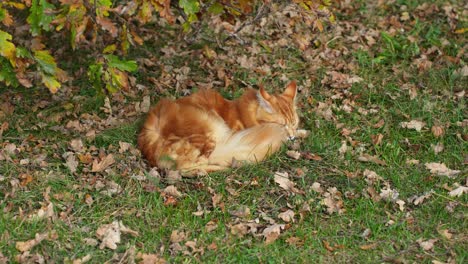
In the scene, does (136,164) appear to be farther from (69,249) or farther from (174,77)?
(174,77)

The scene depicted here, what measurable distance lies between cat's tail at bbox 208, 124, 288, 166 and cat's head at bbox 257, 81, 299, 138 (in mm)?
172

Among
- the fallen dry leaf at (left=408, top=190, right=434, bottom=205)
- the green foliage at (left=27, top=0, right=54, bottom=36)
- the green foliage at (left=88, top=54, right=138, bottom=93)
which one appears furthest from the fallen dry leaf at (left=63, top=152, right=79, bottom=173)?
the fallen dry leaf at (left=408, top=190, right=434, bottom=205)

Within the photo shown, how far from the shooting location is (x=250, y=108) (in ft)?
17.6

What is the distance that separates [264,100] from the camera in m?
5.21

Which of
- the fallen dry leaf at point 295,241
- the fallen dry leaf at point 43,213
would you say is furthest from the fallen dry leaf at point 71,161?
the fallen dry leaf at point 295,241

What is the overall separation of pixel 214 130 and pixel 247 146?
315mm

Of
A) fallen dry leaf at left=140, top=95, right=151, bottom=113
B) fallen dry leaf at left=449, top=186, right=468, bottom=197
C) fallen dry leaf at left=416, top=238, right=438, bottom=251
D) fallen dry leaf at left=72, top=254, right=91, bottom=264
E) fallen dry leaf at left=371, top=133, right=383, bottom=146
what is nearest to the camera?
fallen dry leaf at left=72, top=254, right=91, bottom=264

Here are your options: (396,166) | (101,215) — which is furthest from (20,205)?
(396,166)

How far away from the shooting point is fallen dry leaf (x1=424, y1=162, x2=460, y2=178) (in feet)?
16.1

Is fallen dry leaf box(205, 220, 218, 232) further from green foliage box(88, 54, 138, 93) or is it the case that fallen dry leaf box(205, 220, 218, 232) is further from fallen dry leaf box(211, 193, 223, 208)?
green foliage box(88, 54, 138, 93)

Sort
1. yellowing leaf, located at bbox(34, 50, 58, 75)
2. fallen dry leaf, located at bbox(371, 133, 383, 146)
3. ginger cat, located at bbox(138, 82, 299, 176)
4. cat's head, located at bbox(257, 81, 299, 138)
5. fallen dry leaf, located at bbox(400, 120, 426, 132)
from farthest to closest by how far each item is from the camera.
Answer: fallen dry leaf, located at bbox(400, 120, 426, 132) → fallen dry leaf, located at bbox(371, 133, 383, 146) → cat's head, located at bbox(257, 81, 299, 138) → ginger cat, located at bbox(138, 82, 299, 176) → yellowing leaf, located at bbox(34, 50, 58, 75)

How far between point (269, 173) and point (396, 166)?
3.49 ft

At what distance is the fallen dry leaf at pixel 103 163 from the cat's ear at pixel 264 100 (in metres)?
1.31

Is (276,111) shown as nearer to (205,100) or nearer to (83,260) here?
(205,100)
